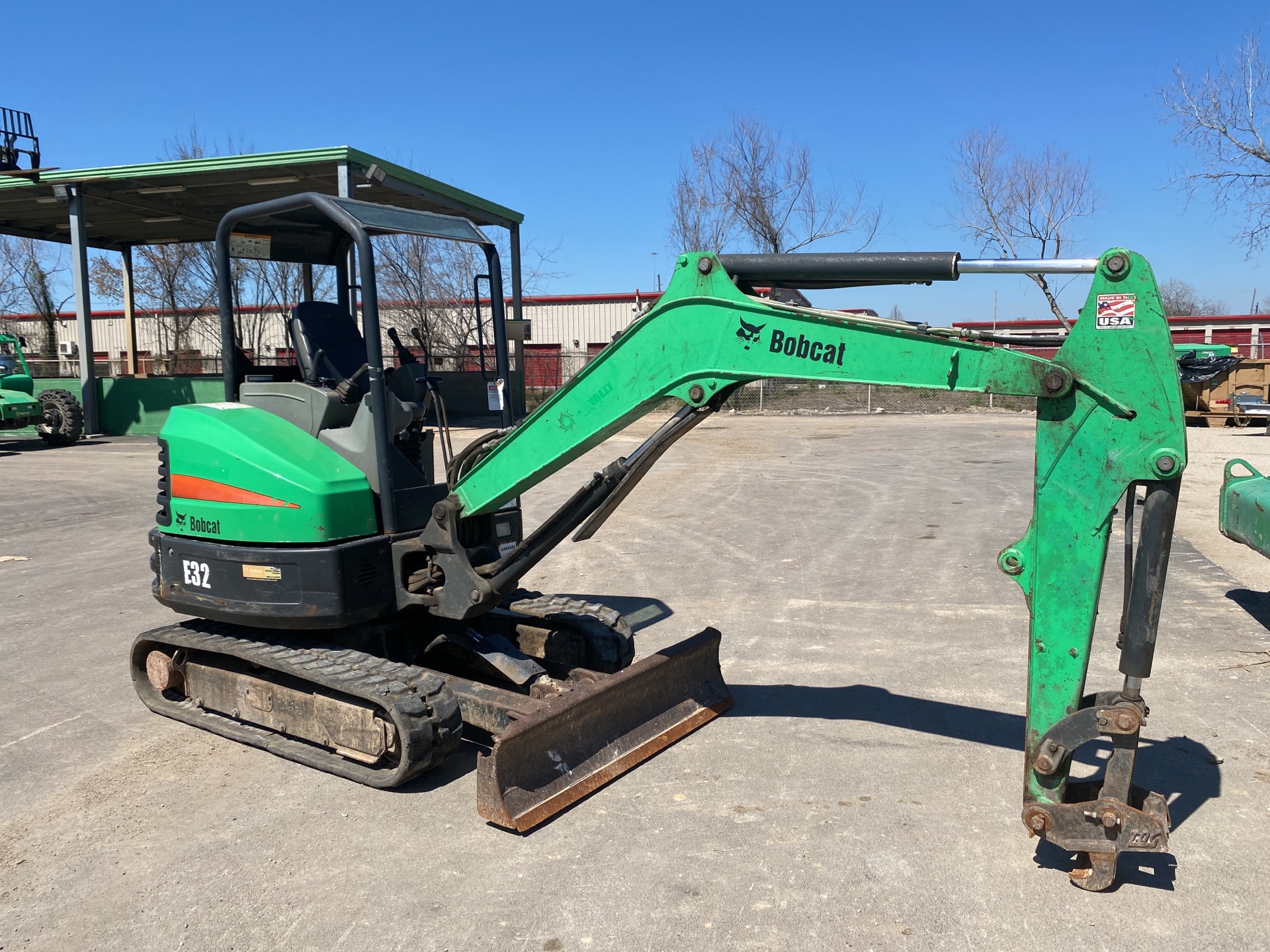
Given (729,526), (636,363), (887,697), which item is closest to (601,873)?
(636,363)

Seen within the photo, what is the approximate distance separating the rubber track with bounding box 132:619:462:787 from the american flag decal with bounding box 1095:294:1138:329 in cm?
317

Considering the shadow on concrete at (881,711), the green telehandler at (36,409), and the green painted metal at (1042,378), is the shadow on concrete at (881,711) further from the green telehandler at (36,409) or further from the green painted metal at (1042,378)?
the green telehandler at (36,409)

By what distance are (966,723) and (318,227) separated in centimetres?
455

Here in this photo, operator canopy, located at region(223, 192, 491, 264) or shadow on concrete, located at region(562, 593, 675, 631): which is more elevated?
operator canopy, located at region(223, 192, 491, 264)

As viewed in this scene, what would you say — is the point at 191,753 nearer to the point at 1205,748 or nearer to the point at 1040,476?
the point at 1040,476

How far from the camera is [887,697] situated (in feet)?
18.6

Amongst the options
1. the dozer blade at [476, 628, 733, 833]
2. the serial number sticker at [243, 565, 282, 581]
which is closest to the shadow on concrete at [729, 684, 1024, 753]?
the dozer blade at [476, 628, 733, 833]

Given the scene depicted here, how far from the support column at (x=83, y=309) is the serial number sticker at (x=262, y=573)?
1962 centimetres

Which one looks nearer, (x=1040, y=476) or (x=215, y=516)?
(x=1040, y=476)

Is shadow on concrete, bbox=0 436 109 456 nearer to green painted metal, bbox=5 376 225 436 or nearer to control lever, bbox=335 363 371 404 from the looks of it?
green painted metal, bbox=5 376 225 436

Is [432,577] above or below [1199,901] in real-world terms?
above

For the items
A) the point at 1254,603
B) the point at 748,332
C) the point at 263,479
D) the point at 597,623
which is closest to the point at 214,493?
the point at 263,479

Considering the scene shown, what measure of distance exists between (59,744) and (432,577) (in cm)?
213

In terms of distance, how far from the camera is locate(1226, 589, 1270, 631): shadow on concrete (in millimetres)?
7129
